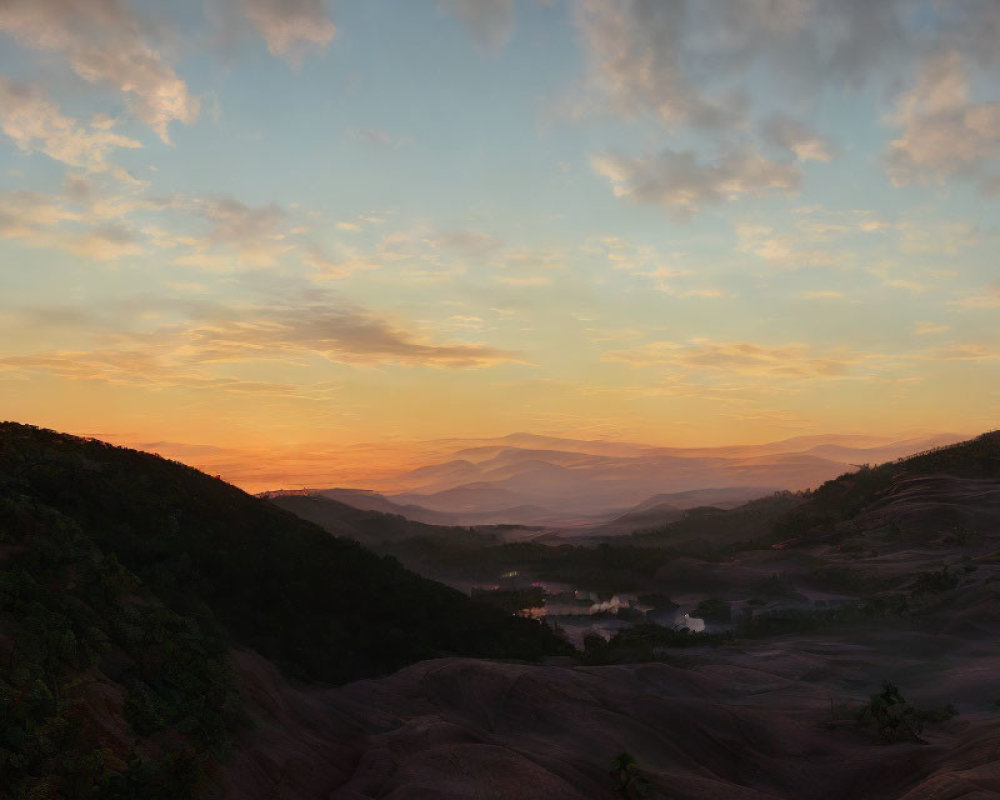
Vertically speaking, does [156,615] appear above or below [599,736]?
above

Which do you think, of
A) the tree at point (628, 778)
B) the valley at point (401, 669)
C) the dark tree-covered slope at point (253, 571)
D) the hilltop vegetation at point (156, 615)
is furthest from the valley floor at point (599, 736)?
the dark tree-covered slope at point (253, 571)

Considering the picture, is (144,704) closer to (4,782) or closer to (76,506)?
(4,782)

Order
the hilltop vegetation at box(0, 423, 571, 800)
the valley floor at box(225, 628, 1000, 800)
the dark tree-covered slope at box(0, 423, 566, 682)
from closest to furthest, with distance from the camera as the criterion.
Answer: the hilltop vegetation at box(0, 423, 571, 800) → the valley floor at box(225, 628, 1000, 800) → the dark tree-covered slope at box(0, 423, 566, 682)

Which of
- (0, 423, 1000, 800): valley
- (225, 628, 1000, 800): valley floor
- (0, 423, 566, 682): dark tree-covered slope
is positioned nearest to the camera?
(0, 423, 1000, 800): valley

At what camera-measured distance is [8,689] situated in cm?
762

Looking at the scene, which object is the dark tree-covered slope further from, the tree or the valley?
the tree

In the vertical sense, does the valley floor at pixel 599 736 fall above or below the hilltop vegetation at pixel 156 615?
below

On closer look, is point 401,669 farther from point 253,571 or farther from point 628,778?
point 628,778

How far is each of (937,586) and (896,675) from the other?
1060cm

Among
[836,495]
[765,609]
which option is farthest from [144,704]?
[836,495]

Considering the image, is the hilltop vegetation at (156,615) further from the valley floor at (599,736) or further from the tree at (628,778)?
the tree at (628,778)

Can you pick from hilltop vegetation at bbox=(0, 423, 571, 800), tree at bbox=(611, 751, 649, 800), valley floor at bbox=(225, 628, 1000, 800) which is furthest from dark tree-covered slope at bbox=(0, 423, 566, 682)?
tree at bbox=(611, 751, 649, 800)

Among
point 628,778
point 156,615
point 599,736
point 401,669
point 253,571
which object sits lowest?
point 401,669

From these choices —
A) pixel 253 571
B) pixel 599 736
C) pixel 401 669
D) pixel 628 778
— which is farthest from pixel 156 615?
pixel 628 778
